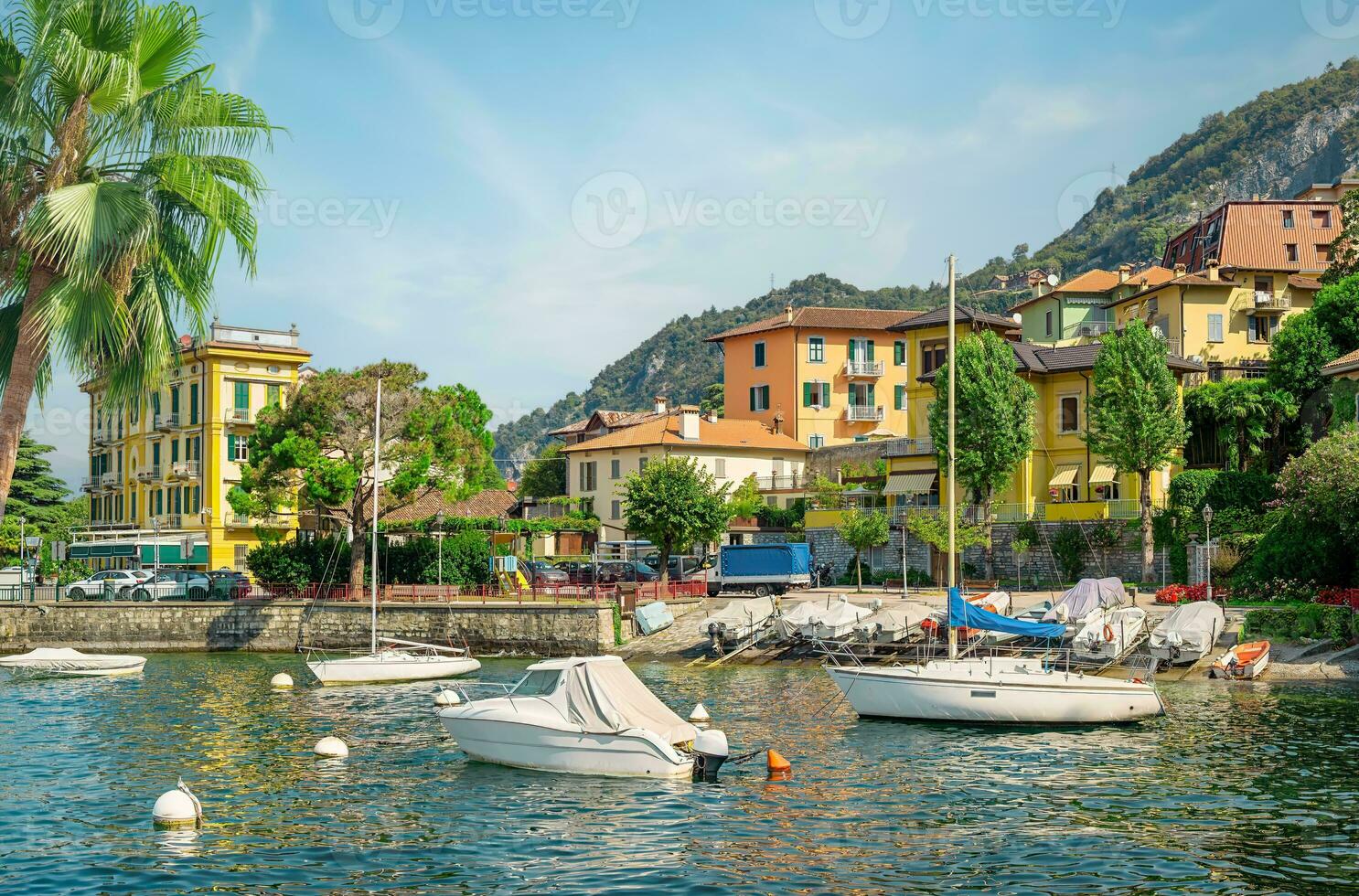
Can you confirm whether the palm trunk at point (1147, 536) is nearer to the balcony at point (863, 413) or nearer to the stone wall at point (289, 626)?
the stone wall at point (289, 626)

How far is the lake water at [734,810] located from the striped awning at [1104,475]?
25.3 m

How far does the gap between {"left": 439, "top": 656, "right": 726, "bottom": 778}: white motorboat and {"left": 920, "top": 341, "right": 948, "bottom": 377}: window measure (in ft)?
150

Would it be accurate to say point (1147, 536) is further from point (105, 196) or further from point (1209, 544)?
point (105, 196)

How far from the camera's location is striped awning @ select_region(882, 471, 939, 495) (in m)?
64.1

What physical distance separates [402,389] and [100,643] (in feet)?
55.7

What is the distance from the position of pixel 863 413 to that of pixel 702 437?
15574 millimetres

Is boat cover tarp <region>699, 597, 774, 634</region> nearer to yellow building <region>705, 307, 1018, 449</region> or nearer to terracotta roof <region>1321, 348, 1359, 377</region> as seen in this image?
terracotta roof <region>1321, 348, 1359, 377</region>

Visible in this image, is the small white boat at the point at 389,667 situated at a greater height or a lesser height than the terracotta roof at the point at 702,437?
lesser

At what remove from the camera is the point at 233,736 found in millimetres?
28562

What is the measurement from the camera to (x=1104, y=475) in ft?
188

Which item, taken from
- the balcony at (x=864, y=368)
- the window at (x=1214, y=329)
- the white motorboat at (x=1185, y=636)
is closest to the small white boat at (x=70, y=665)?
the white motorboat at (x=1185, y=636)

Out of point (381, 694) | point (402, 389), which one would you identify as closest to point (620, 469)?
point (402, 389)

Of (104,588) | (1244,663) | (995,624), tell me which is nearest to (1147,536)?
(1244,663)

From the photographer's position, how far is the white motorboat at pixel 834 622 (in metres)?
42.0
